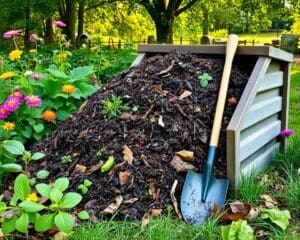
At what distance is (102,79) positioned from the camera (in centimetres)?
481

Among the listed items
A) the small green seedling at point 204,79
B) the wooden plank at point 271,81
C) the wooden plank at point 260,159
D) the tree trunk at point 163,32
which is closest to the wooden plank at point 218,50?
the wooden plank at point 271,81

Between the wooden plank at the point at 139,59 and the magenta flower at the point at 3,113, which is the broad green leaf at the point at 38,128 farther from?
the wooden plank at the point at 139,59

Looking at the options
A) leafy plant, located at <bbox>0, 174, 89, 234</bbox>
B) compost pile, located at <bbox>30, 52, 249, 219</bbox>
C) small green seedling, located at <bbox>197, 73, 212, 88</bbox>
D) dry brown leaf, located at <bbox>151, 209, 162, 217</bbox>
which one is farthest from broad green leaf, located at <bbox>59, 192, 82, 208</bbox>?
small green seedling, located at <bbox>197, 73, 212, 88</bbox>

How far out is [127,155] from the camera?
253 cm

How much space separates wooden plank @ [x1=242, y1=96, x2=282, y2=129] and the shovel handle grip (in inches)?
5.7

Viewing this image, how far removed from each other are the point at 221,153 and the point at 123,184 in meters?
0.60

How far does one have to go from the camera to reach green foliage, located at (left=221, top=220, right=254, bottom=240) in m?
1.97

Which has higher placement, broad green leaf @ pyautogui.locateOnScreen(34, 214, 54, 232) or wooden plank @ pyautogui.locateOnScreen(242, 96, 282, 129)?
wooden plank @ pyautogui.locateOnScreen(242, 96, 282, 129)

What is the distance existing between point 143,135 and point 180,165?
282 mm

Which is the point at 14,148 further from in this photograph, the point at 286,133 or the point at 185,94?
the point at 286,133

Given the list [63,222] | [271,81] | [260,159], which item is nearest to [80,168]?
[63,222]

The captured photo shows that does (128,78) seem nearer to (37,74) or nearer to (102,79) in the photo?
(37,74)

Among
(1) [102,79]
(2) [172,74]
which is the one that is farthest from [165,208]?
(1) [102,79]

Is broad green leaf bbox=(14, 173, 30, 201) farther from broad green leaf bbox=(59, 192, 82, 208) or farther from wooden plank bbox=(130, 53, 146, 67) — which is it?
wooden plank bbox=(130, 53, 146, 67)
